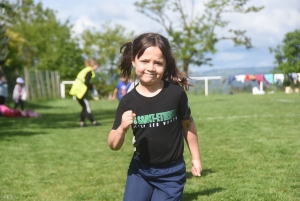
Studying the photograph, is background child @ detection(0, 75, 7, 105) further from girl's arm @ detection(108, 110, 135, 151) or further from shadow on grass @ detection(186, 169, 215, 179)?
girl's arm @ detection(108, 110, 135, 151)

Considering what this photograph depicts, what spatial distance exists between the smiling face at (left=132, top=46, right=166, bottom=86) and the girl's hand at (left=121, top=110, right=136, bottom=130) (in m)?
0.31

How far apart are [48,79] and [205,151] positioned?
35.9 meters

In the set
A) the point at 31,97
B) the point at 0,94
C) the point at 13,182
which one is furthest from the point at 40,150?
the point at 31,97

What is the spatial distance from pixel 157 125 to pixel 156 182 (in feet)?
1.31

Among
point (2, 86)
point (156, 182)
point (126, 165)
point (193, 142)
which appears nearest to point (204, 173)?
point (126, 165)

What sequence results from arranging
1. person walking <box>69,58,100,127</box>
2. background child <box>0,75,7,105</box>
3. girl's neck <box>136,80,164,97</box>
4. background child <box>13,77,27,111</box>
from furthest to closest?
background child <box>13,77,27,111</box>, background child <box>0,75,7,105</box>, person walking <box>69,58,100,127</box>, girl's neck <box>136,80,164,97</box>

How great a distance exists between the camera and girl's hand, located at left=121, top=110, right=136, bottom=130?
344 centimetres

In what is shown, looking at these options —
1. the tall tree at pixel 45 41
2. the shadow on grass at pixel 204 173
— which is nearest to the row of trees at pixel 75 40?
the tall tree at pixel 45 41

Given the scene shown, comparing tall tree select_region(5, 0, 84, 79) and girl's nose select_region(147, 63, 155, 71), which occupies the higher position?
tall tree select_region(5, 0, 84, 79)

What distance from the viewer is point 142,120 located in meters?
3.65

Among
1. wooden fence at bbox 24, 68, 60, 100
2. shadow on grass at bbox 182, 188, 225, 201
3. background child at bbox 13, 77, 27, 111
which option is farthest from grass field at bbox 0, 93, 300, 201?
wooden fence at bbox 24, 68, 60, 100

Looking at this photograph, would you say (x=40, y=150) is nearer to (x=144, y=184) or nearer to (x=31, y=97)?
(x=144, y=184)

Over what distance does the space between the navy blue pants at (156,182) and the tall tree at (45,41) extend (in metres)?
49.7

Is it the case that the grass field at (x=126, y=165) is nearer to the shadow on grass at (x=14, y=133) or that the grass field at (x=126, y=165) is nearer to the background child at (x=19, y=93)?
the shadow on grass at (x=14, y=133)
